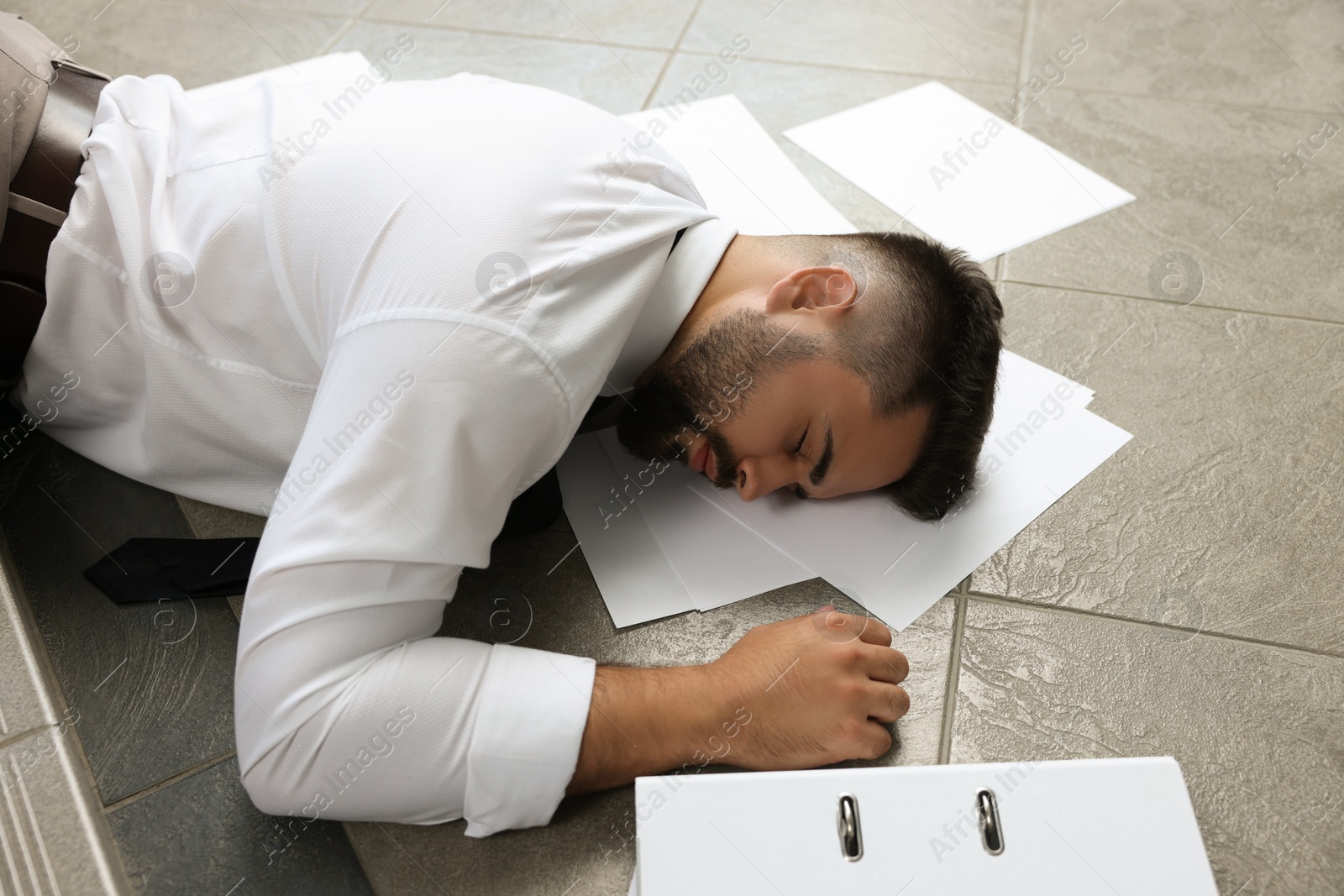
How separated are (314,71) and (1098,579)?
163cm

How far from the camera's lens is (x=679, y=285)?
1012 millimetres

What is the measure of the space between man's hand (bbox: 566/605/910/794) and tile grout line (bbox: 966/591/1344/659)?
0.66 feet

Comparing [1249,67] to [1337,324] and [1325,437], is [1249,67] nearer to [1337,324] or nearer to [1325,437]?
[1337,324]

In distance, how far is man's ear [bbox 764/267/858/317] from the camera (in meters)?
0.96

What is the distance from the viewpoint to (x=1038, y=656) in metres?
0.99

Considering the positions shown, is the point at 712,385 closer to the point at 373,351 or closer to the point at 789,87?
the point at 373,351

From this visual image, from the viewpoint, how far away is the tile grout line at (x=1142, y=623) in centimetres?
100

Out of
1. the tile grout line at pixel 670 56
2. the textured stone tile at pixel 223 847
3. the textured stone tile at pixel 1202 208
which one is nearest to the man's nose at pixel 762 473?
the textured stone tile at pixel 223 847

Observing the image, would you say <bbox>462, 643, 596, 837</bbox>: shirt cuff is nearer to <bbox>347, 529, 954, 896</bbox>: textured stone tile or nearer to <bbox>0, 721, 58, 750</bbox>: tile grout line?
<bbox>347, 529, 954, 896</bbox>: textured stone tile

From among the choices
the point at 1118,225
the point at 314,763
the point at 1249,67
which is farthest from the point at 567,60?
the point at 314,763

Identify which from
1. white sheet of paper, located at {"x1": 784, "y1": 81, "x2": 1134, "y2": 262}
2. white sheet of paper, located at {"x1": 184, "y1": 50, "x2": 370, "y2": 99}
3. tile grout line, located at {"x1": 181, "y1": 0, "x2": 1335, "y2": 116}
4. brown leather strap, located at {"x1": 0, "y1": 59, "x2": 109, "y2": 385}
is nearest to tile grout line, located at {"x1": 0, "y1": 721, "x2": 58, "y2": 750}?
brown leather strap, located at {"x1": 0, "y1": 59, "x2": 109, "y2": 385}

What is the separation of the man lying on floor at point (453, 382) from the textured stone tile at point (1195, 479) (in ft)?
0.68

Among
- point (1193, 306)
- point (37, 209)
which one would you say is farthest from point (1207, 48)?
point (37, 209)

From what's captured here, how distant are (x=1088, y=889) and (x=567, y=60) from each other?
1.67 meters
